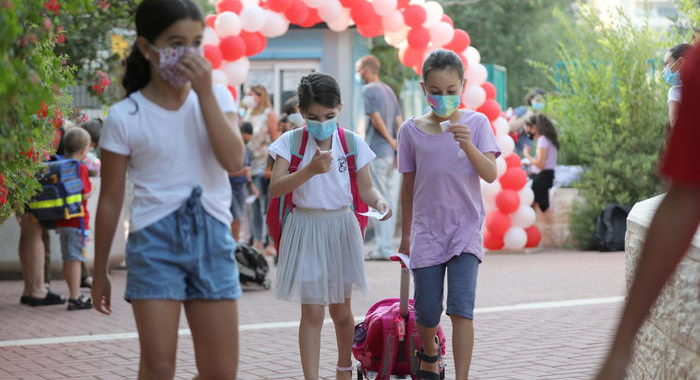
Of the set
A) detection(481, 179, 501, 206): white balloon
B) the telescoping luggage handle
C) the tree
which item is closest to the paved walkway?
the telescoping luggage handle

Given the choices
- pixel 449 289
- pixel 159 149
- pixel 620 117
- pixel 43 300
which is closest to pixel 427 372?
pixel 449 289

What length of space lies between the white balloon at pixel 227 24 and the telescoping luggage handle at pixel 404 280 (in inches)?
292

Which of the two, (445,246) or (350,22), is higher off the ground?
(350,22)

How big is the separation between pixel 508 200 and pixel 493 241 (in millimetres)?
637

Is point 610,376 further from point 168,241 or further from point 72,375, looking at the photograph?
point 72,375

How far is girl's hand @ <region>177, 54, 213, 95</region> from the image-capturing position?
364 centimetres

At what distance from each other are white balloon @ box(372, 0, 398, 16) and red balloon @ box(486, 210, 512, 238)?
276 centimetres

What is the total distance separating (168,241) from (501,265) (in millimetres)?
9418

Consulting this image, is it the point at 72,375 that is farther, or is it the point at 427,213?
the point at 72,375

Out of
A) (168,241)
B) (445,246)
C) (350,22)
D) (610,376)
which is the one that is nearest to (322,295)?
(445,246)

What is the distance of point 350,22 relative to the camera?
13625mm

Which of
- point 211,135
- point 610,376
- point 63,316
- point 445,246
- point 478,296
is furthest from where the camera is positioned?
point 478,296

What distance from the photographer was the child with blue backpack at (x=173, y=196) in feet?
12.2

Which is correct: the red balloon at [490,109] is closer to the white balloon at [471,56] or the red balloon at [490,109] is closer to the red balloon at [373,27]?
the white balloon at [471,56]
